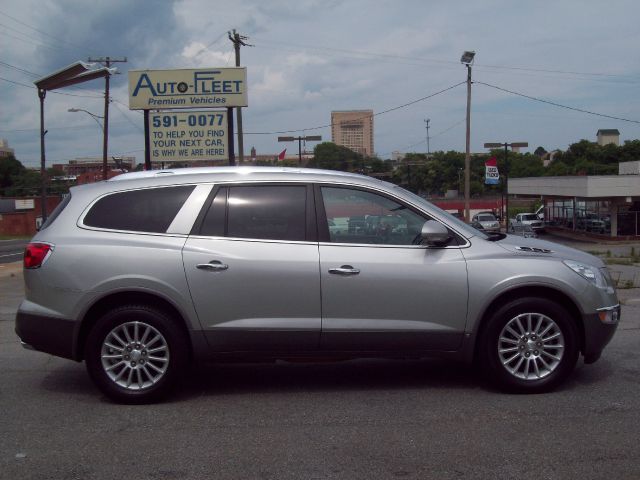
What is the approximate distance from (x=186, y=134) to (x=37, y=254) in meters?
11.2

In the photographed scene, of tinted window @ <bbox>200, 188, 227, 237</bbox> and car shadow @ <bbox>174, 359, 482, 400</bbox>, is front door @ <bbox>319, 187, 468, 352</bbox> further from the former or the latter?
tinted window @ <bbox>200, 188, 227, 237</bbox>

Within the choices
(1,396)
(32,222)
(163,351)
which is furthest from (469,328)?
(32,222)

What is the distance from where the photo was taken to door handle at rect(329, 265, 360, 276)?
208 inches

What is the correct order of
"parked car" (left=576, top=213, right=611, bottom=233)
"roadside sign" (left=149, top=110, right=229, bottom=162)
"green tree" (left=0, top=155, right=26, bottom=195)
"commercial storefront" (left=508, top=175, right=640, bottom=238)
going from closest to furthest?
1. "roadside sign" (left=149, top=110, right=229, bottom=162)
2. "commercial storefront" (left=508, top=175, right=640, bottom=238)
3. "parked car" (left=576, top=213, right=611, bottom=233)
4. "green tree" (left=0, top=155, right=26, bottom=195)

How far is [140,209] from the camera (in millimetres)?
5543

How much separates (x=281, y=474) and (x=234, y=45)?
2588cm

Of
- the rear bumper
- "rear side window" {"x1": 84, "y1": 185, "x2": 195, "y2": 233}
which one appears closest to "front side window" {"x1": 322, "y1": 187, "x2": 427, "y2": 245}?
"rear side window" {"x1": 84, "y1": 185, "x2": 195, "y2": 233}

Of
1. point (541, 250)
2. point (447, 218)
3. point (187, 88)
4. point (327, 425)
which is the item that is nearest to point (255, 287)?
point (327, 425)

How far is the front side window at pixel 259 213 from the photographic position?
17.8 feet

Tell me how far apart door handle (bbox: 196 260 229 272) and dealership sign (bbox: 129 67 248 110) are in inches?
440

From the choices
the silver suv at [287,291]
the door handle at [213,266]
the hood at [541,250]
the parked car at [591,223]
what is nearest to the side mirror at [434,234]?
the silver suv at [287,291]

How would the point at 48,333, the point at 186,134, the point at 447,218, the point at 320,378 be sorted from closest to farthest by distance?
the point at 48,333 < the point at 447,218 < the point at 320,378 < the point at 186,134

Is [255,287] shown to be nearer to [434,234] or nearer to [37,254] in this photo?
[434,234]

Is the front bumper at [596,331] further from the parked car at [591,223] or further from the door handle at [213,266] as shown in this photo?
the parked car at [591,223]
